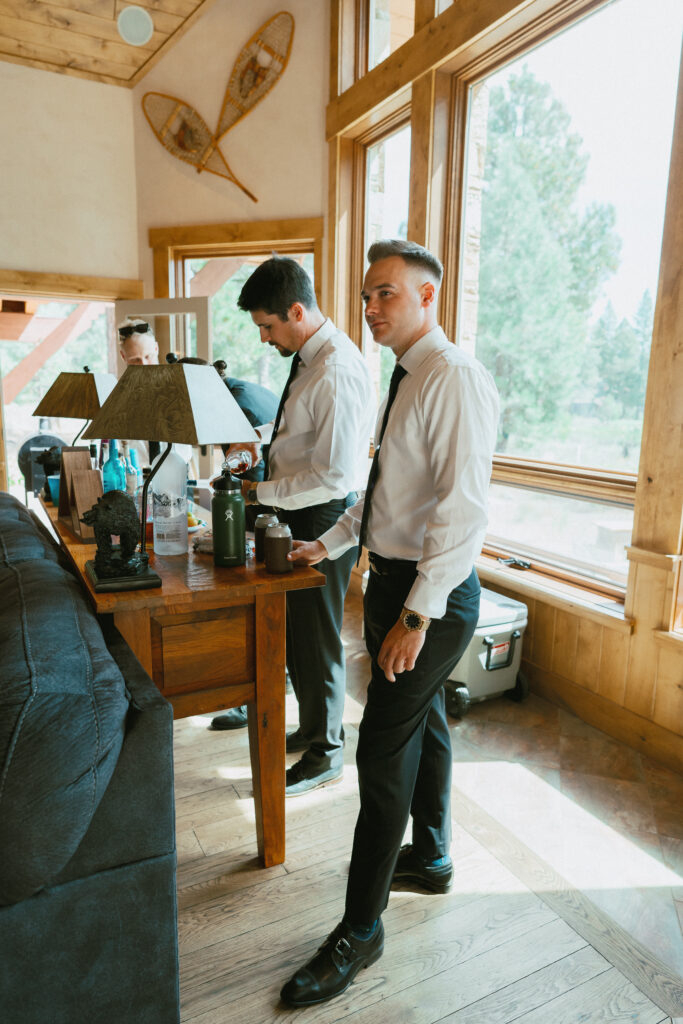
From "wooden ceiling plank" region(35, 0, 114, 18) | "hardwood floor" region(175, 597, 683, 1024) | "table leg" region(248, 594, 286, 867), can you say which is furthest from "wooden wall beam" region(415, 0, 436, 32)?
"hardwood floor" region(175, 597, 683, 1024)

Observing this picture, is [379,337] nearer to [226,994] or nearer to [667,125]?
[226,994]

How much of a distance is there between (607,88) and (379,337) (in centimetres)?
213

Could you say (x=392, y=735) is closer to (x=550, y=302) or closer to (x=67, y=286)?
(x=550, y=302)

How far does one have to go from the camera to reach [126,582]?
1609mm

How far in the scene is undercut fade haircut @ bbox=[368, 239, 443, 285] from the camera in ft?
5.05

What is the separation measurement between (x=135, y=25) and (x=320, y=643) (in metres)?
4.86

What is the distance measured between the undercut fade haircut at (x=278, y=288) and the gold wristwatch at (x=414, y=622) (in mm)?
1254

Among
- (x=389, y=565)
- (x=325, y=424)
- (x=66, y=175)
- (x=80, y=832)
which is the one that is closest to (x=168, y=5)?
(x=66, y=175)

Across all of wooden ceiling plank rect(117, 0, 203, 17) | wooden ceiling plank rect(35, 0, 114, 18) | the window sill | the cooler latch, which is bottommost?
the cooler latch

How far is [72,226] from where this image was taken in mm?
5359

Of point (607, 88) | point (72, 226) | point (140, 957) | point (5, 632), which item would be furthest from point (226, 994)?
point (72, 226)

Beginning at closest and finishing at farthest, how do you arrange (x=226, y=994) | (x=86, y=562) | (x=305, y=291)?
(x=226, y=994), (x=86, y=562), (x=305, y=291)

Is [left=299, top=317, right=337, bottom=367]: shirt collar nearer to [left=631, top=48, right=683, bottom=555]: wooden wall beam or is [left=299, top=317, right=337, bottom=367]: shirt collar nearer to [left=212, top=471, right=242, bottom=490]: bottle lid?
[left=212, top=471, right=242, bottom=490]: bottle lid

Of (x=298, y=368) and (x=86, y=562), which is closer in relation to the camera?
(x=86, y=562)
